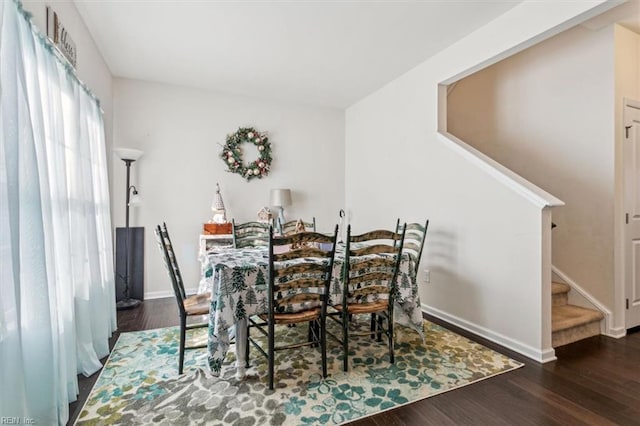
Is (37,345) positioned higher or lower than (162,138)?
lower

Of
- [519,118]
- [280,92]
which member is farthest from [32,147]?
[519,118]

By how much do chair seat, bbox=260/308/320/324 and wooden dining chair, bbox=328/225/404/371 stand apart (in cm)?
20

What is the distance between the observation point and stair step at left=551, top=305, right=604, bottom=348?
277cm

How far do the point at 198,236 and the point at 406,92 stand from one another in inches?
130

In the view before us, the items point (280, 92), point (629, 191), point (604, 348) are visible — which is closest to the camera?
point (604, 348)

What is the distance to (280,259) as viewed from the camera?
79.1 inches

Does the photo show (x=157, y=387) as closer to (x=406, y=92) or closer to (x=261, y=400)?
(x=261, y=400)

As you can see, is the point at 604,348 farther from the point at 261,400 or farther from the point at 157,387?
the point at 157,387

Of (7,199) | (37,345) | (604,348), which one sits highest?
(7,199)

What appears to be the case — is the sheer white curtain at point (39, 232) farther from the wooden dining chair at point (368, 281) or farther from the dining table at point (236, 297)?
the wooden dining chair at point (368, 281)

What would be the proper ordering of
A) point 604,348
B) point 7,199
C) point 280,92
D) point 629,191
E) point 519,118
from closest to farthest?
point 7,199 < point 604,348 < point 629,191 < point 519,118 < point 280,92

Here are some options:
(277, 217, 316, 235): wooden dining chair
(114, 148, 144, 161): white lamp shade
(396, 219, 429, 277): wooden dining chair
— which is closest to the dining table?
(396, 219, 429, 277): wooden dining chair

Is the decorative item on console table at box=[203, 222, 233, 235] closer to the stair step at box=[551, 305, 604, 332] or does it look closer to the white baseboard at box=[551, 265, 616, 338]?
the stair step at box=[551, 305, 604, 332]

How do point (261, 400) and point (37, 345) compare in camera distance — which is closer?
point (37, 345)
